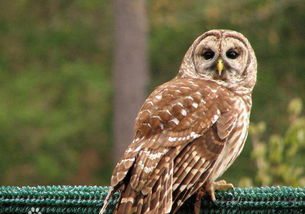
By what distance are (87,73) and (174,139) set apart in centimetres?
1283

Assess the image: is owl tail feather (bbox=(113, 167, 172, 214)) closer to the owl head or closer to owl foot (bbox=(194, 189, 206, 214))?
owl foot (bbox=(194, 189, 206, 214))

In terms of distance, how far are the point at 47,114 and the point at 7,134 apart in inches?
32.0

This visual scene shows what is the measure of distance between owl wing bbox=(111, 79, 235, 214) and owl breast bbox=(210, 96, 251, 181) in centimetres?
9

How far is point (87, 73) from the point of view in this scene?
18.4m

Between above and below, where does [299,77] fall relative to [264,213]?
below

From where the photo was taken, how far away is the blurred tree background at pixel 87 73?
687 inches

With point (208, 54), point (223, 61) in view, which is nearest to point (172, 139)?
point (223, 61)

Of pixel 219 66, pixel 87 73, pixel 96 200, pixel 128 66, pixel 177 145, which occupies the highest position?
pixel 219 66

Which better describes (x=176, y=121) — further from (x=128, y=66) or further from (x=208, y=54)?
(x=128, y=66)

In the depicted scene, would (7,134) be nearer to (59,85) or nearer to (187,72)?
(59,85)

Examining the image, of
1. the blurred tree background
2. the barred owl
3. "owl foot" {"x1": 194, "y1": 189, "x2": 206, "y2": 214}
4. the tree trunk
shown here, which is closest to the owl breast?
the barred owl

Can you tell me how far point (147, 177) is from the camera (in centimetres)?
539

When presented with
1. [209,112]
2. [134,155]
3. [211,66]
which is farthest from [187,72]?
[134,155]

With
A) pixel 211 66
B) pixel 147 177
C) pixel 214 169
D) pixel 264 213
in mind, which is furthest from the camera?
pixel 211 66
